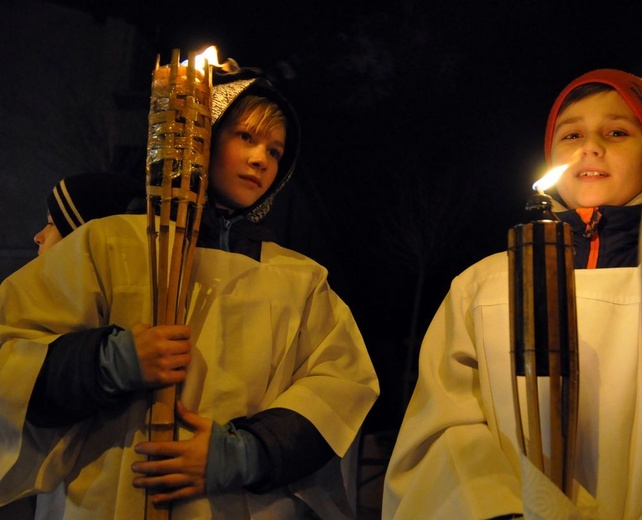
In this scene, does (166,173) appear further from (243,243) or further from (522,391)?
(522,391)

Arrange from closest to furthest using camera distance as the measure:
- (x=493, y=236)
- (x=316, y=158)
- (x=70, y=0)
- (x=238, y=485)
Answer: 1. (x=238, y=485)
2. (x=70, y=0)
3. (x=493, y=236)
4. (x=316, y=158)

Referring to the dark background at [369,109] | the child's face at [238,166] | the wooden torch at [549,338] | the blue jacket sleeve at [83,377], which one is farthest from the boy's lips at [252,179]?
the dark background at [369,109]

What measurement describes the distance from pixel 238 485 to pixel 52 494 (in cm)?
45

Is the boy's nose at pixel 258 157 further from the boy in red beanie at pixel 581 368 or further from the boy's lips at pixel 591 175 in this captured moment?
the boy's lips at pixel 591 175

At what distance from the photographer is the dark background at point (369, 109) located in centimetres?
335

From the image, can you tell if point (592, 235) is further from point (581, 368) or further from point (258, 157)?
point (258, 157)

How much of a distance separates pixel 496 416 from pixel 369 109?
3290 mm

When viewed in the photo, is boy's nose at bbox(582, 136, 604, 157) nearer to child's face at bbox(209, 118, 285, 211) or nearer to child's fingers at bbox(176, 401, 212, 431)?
child's face at bbox(209, 118, 285, 211)

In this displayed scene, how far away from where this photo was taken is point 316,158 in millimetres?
4309

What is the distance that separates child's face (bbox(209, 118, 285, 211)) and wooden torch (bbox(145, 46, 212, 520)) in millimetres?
242

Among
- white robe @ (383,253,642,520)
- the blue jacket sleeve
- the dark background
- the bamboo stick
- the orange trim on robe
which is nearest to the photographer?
the bamboo stick

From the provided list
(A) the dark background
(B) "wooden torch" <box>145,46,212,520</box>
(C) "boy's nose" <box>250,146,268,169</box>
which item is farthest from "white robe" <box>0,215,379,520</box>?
(A) the dark background

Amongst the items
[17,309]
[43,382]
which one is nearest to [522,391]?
[43,382]

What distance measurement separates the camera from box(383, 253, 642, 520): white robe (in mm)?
1180
